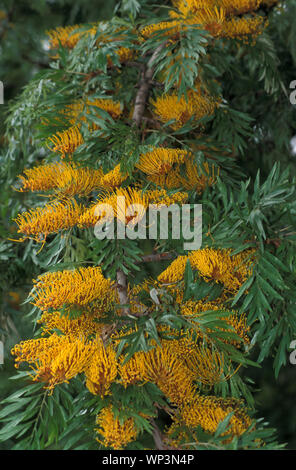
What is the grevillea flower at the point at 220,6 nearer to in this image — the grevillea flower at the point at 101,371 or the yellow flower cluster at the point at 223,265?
the yellow flower cluster at the point at 223,265

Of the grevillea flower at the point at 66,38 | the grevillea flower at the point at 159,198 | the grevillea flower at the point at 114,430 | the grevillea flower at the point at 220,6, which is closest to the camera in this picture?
the grevillea flower at the point at 114,430

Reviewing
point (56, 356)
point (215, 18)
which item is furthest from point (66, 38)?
point (56, 356)

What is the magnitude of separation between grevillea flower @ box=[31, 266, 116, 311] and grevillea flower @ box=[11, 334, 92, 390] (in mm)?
39

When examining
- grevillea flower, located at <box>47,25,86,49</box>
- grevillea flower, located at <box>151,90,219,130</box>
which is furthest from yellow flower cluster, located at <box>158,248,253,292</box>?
grevillea flower, located at <box>47,25,86,49</box>

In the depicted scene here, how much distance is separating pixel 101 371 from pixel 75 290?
93mm

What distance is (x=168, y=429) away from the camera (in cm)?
55

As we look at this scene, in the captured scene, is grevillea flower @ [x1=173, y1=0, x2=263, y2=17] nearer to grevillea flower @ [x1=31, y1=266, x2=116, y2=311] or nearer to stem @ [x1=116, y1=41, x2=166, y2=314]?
stem @ [x1=116, y1=41, x2=166, y2=314]

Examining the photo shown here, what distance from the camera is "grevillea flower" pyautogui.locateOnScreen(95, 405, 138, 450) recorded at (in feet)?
1.61

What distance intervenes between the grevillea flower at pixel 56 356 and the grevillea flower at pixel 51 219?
12 centimetres

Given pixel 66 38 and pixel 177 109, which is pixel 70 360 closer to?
pixel 177 109

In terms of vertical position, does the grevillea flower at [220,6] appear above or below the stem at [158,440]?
above

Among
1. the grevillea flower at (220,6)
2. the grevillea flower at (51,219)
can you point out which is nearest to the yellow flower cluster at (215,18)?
the grevillea flower at (220,6)

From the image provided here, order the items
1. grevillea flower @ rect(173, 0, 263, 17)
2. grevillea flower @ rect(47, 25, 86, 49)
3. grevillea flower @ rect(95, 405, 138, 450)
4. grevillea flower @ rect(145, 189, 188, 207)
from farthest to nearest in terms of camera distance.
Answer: grevillea flower @ rect(47, 25, 86, 49)
grevillea flower @ rect(173, 0, 263, 17)
grevillea flower @ rect(145, 189, 188, 207)
grevillea flower @ rect(95, 405, 138, 450)

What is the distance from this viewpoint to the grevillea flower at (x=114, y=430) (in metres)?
0.49
